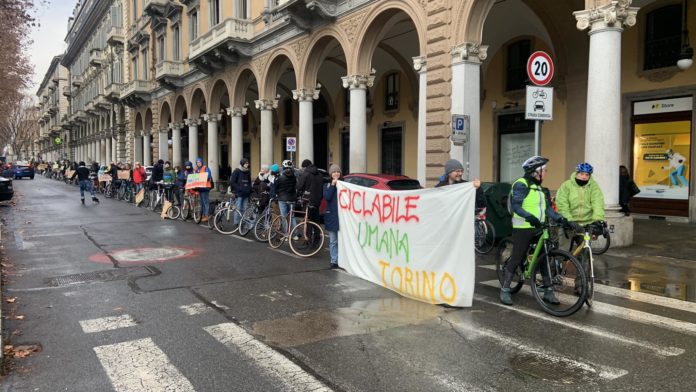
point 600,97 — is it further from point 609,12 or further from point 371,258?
point 371,258

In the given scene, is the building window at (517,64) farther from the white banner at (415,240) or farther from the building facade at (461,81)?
the white banner at (415,240)

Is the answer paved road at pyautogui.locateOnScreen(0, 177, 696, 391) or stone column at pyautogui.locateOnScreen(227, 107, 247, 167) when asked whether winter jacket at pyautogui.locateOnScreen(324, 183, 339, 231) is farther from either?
stone column at pyautogui.locateOnScreen(227, 107, 247, 167)

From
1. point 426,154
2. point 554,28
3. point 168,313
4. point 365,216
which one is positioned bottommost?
point 168,313

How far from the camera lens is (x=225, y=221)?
45.4 ft

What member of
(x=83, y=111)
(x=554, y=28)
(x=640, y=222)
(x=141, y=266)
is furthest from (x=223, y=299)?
(x=83, y=111)

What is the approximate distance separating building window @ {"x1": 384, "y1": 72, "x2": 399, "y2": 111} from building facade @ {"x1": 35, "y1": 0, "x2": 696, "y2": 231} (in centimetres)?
8

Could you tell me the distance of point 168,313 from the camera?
238 inches

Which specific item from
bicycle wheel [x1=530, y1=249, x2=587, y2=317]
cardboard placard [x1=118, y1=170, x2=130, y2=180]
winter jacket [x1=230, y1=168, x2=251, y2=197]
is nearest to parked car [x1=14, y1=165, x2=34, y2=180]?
cardboard placard [x1=118, y1=170, x2=130, y2=180]

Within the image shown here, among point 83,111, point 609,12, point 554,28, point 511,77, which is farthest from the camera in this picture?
point 83,111

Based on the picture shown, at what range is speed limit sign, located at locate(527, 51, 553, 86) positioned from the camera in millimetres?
8281

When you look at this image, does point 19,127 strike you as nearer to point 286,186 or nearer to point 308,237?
point 286,186

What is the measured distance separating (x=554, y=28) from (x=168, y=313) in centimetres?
1454

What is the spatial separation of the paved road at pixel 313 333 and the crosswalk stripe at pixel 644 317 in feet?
0.07

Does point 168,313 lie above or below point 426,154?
below
